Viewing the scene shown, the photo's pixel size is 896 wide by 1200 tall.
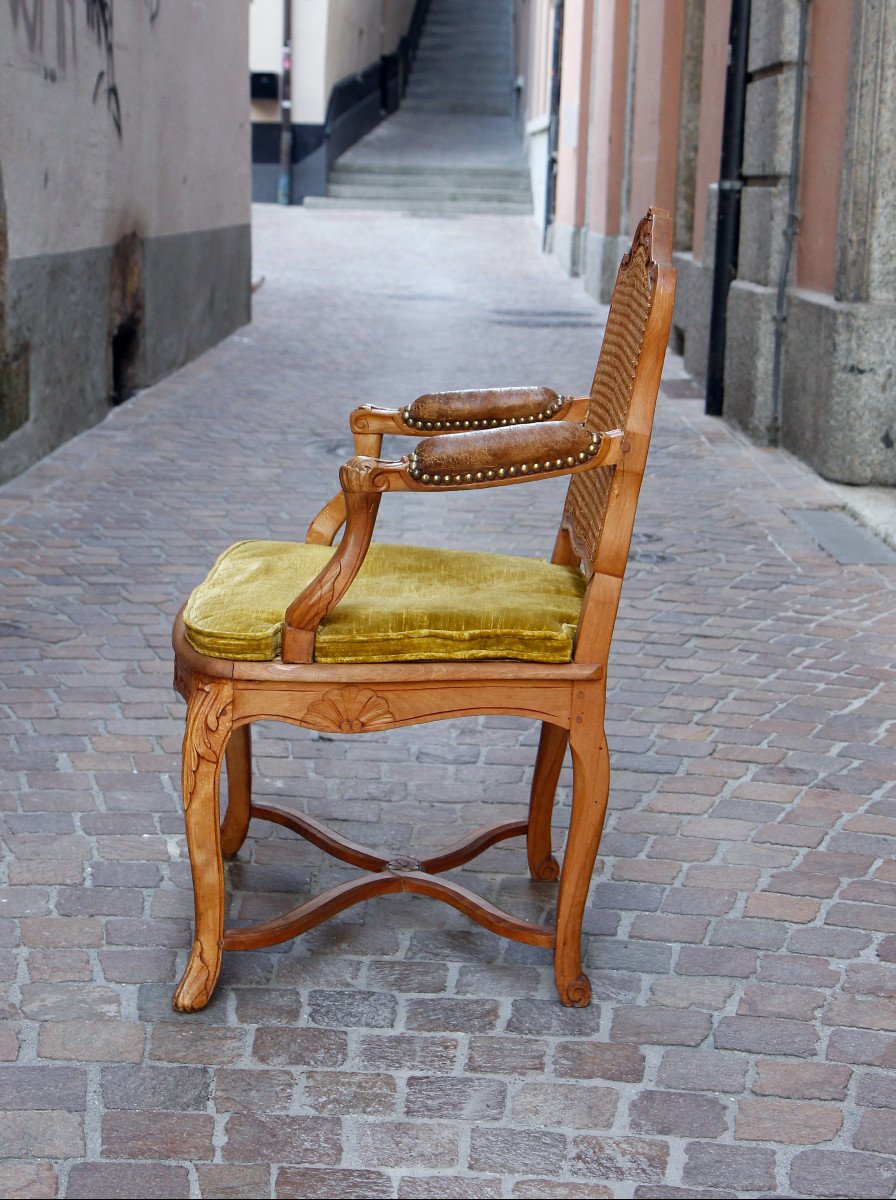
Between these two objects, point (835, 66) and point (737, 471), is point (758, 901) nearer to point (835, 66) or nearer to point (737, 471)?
point (737, 471)

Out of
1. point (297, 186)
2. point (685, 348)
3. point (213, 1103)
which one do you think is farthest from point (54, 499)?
point (297, 186)

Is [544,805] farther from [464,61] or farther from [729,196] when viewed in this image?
[464,61]

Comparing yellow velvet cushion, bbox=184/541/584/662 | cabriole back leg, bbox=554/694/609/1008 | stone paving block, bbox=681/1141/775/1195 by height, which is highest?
yellow velvet cushion, bbox=184/541/584/662

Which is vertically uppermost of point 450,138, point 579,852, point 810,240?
point 450,138

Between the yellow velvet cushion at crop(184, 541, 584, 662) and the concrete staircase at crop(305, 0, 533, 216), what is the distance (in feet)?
67.7

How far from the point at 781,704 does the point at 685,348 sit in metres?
7.43

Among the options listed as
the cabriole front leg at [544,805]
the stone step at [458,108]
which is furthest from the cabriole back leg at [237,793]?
the stone step at [458,108]

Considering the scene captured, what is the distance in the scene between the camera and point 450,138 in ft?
91.6

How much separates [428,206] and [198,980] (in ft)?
70.9

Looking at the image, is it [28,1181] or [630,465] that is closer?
[28,1181]

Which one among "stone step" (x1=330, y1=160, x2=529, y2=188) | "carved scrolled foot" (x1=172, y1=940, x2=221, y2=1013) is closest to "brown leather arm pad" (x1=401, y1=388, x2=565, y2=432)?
"carved scrolled foot" (x1=172, y1=940, x2=221, y2=1013)

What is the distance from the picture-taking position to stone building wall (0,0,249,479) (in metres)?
6.93

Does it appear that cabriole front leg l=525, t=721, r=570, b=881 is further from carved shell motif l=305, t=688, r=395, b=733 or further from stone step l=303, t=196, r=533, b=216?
stone step l=303, t=196, r=533, b=216

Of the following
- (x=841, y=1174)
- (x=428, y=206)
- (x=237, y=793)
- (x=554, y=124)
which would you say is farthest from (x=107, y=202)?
(x=428, y=206)
